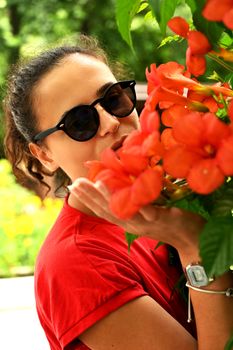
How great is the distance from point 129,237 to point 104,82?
Result: 17.5 inches

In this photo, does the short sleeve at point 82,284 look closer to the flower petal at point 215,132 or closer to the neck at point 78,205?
the neck at point 78,205

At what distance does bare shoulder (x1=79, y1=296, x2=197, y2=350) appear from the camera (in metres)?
0.92

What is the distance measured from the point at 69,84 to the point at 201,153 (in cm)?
61

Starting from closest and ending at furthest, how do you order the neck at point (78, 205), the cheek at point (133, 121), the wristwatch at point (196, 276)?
1. the wristwatch at point (196, 276)
2. the cheek at point (133, 121)
3. the neck at point (78, 205)

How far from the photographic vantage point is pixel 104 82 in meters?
1.05

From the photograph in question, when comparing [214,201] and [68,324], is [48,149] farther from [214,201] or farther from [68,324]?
[214,201]

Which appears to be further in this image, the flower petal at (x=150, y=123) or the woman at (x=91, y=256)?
the woman at (x=91, y=256)

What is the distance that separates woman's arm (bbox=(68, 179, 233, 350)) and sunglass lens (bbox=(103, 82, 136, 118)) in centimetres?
28

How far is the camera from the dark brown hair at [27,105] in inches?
46.3

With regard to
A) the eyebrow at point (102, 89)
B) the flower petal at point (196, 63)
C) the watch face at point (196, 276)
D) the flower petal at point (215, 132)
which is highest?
the flower petal at point (215, 132)

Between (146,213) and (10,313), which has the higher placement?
(146,213)

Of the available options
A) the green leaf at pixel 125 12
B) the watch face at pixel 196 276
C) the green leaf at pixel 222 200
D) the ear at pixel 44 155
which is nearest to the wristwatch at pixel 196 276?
the watch face at pixel 196 276

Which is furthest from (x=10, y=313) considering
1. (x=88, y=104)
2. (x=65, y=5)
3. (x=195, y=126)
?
(x=65, y=5)

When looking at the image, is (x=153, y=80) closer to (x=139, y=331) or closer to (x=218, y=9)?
(x=218, y=9)
